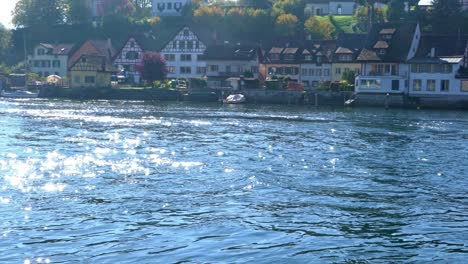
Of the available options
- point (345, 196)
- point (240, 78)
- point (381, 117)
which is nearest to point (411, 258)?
point (345, 196)

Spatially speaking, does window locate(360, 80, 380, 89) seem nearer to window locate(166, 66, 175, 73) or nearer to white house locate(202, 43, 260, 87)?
white house locate(202, 43, 260, 87)

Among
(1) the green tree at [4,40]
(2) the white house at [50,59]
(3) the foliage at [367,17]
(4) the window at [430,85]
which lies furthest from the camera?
(1) the green tree at [4,40]

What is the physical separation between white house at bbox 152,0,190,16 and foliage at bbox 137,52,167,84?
34526 mm

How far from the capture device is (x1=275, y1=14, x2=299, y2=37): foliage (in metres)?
120

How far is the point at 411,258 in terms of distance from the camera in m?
18.8

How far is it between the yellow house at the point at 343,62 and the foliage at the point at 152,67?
2594 cm

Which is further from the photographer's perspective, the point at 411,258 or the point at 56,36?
the point at 56,36

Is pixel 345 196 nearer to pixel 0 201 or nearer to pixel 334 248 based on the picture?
pixel 334 248

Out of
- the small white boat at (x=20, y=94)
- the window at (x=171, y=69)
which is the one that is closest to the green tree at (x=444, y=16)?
the window at (x=171, y=69)

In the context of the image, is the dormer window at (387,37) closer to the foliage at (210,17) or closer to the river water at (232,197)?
the river water at (232,197)

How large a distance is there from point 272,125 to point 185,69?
6151cm

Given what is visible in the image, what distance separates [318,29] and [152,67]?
2861 centimetres

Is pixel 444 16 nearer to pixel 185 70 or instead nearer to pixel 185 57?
pixel 185 57

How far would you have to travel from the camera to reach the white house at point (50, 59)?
126375 millimetres
